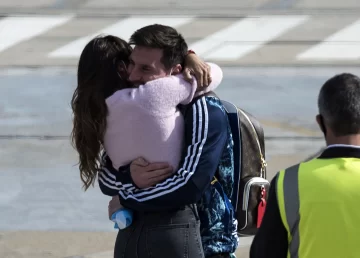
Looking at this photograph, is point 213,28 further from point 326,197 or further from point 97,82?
point 326,197

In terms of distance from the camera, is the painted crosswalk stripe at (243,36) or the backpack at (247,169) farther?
the painted crosswalk stripe at (243,36)

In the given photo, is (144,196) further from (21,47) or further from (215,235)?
(21,47)

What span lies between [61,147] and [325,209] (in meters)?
5.69

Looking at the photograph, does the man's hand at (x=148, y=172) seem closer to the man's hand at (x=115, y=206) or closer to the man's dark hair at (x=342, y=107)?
the man's hand at (x=115, y=206)

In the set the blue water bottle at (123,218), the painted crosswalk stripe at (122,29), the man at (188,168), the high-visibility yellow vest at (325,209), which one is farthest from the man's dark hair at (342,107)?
the painted crosswalk stripe at (122,29)

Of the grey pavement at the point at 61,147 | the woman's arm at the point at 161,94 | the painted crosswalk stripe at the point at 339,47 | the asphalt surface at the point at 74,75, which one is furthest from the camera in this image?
the painted crosswalk stripe at the point at 339,47

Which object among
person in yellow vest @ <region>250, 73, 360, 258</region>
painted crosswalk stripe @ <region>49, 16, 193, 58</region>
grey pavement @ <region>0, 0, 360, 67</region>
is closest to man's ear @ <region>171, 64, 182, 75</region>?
person in yellow vest @ <region>250, 73, 360, 258</region>

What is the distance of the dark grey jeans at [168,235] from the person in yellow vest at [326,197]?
0.66 meters

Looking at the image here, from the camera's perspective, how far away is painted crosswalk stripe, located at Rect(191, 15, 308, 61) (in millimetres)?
10742

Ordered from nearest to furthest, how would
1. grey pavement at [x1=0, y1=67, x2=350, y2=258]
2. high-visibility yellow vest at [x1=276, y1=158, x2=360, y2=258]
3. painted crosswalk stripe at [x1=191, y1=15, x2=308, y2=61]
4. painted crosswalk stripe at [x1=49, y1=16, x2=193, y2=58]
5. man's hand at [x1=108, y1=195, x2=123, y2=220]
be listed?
high-visibility yellow vest at [x1=276, y1=158, x2=360, y2=258], man's hand at [x1=108, y1=195, x2=123, y2=220], grey pavement at [x1=0, y1=67, x2=350, y2=258], painted crosswalk stripe at [x1=191, y1=15, x2=308, y2=61], painted crosswalk stripe at [x1=49, y1=16, x2=193, y2=58]

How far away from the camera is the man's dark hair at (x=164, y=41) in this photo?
3479mm

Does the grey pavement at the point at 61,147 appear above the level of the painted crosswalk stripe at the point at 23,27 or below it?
above

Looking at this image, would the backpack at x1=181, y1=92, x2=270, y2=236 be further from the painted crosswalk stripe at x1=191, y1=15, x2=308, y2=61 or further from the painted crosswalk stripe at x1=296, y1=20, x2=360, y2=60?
the painted crosswalk stripe at x1=296, y1=20, x2=360, y2=60

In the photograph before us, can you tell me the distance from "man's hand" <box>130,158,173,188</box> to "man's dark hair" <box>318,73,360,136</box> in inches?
33.9
